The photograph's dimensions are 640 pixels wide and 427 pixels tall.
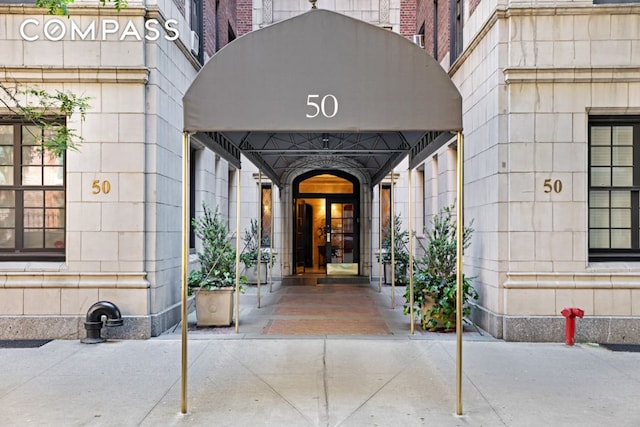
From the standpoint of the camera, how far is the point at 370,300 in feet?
42.3

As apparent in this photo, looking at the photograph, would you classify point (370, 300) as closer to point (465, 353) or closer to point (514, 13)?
point (465, 353)

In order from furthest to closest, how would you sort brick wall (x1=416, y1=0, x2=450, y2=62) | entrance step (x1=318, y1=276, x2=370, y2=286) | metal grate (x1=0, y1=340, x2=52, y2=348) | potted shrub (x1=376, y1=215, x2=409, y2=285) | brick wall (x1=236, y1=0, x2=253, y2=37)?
brick wall (x1=236, y1=0, x2=253, y2=37)
entrance step (x1=318, y1=276, x2=370, y2=286)
potted shrub (x1=376, y1=215, x2=409, y2=285)
brick wall (x1=416, y1=0, x2=450, y2=62)
metal grate (x1=0, y1=340, x2=52, y2=348)

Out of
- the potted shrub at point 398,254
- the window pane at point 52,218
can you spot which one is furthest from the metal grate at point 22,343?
the potted shrub at point 398,254

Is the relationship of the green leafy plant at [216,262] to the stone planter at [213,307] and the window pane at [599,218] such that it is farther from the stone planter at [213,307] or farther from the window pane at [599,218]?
the window pane at [599,218]

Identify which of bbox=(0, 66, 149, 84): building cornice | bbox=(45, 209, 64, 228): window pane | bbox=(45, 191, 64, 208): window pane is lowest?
bbox=(45, 209, 64, 228): window pane

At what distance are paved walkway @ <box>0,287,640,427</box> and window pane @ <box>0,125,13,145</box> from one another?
12.3 feet

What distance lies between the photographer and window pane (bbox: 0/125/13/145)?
29.3 ft

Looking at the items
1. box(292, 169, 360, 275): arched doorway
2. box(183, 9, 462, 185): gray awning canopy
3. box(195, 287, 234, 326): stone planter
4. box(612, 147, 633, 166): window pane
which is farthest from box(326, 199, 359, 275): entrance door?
box(183, 9, 462, 185): gray awning canopy

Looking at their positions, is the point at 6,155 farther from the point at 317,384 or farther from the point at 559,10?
the point at 559,10

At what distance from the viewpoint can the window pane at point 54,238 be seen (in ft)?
29.3

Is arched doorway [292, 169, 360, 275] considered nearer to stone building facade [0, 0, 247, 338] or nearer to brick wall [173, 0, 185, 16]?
brick wall [173, 0, 185, 16]

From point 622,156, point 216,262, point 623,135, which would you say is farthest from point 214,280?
point 623,135

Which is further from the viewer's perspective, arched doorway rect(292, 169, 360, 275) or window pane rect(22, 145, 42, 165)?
arched doorway rect(292, 169, 360, 275)

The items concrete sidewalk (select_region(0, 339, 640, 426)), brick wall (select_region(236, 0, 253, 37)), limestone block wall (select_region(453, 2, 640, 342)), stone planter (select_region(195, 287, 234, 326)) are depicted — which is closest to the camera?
concrete sidewalk (select_region(0, 339, 640, 426))
